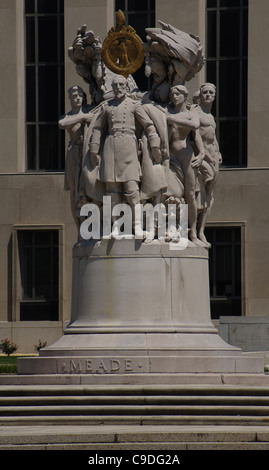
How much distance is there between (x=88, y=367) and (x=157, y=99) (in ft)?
19.7

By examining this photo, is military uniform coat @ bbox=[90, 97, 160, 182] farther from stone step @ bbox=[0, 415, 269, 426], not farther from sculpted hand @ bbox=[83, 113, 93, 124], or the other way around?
stone step @ bbox=[0, 415, 269, 426]

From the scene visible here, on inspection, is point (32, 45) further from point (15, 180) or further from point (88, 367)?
point (88, 367)

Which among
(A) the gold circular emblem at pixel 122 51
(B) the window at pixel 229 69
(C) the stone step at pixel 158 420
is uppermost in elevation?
(B) the window at pixel 229 69

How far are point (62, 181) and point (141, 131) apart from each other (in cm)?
3027

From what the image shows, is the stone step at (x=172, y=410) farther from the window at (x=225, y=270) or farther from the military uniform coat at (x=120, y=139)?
the window at (x=225, y=270)

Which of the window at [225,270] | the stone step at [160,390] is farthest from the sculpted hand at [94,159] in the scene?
the window at [225,270]

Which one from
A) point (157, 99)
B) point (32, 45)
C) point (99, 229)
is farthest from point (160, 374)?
point (32, 45)

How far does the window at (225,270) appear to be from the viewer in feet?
189

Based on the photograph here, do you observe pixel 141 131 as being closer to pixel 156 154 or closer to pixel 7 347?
pixel 156 154

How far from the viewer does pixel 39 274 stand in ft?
196

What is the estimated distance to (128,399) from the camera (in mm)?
24172

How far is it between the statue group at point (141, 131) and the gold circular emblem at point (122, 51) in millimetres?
21

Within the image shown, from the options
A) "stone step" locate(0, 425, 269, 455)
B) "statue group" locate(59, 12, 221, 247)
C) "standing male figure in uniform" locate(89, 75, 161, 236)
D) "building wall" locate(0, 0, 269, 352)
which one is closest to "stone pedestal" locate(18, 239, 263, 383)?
"statue group" locate(59, 12, 221, 247)

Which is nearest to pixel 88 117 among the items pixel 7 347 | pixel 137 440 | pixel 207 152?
pixel 207 152
